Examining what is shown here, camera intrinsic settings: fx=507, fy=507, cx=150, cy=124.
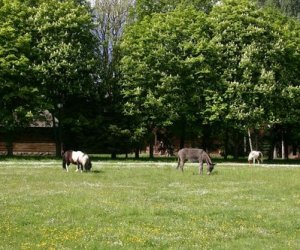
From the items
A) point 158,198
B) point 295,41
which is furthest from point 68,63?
point 158,198

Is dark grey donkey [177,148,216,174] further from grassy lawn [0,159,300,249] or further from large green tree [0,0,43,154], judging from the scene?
large green tree [0,0,43,154]

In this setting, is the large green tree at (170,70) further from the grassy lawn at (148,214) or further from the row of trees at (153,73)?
the grassy lawn at (148,214)

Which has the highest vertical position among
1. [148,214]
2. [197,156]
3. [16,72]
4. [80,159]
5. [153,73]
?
[153,73]

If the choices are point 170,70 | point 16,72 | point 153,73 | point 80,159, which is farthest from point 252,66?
point 80,159

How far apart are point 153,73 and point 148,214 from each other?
41.1 m

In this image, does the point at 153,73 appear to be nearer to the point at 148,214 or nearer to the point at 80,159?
the point at 80,159

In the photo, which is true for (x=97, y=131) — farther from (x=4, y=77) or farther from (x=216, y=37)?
(x=216, y=37)

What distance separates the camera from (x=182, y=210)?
2022cm

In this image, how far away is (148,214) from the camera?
1931cm

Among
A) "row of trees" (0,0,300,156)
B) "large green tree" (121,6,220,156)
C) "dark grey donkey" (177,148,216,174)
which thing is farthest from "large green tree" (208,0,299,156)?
"dark grey donkey" (177,148,216,174)

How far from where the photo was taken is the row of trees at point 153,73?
188 feet

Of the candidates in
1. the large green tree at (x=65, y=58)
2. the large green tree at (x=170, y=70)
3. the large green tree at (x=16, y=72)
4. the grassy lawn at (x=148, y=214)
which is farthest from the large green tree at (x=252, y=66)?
the grassy lawn at (x=148, y=214)

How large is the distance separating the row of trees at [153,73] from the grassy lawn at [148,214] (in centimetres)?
2720

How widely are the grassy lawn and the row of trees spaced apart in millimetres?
27201
